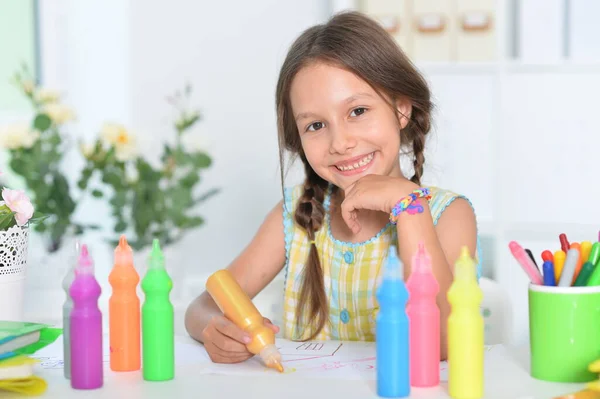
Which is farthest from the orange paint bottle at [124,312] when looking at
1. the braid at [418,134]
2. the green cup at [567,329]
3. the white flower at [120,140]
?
the white flower at [120,140]

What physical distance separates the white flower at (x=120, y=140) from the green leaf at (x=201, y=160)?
17cm

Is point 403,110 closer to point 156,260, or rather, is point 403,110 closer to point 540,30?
point 156,260

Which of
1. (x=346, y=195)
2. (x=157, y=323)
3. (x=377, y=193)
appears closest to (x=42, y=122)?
(x=346, y=195)

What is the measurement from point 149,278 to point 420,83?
715 mm

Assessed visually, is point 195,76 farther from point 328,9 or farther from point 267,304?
point 267,304

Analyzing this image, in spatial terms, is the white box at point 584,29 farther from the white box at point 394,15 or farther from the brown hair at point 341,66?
the brown hair at point 341,66

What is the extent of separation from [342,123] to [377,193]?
0.20 meters

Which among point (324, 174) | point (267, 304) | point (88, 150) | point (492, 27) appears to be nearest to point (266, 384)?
point (324, 174)

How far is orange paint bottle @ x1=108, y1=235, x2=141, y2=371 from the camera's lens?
91cm

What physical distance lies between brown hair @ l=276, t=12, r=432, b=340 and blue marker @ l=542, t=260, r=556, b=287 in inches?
21.8

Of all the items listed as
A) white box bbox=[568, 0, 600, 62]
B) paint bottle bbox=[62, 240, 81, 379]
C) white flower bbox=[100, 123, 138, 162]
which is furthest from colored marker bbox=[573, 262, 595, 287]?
white box bbox=[568, 0, 600, 62]

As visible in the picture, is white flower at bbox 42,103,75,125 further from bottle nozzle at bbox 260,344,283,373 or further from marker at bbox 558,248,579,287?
marker at bbox 558,248,579,287

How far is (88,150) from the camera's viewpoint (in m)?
2.01

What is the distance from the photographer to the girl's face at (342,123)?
1.28 meters
